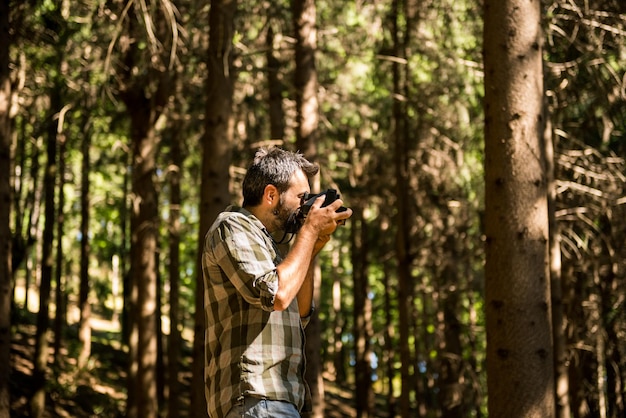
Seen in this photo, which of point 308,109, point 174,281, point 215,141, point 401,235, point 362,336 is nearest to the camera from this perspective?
point 215,141

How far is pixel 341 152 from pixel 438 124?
11.4 ft

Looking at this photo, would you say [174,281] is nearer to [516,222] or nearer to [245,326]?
[516,222]

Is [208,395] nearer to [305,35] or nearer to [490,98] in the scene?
[490,98]

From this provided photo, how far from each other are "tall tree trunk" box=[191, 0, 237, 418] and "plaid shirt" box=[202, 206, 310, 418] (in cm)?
563

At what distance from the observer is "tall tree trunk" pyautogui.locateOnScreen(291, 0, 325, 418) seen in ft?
35.0

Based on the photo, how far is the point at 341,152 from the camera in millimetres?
20406

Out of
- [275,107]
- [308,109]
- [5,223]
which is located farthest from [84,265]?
[5,223]

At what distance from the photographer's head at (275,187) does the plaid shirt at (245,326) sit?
0.29 feet

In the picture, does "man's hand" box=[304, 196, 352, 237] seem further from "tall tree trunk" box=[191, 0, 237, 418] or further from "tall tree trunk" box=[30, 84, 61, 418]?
"tall tree trunk" box=[30, 84, 61, 418]

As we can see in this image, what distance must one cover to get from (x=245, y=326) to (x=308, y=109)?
7375 millimetres

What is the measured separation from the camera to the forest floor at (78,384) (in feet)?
61.5

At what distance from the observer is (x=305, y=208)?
12.6 feet

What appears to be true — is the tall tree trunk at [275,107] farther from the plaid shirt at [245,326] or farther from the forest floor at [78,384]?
the plaid shirt at [245,326]

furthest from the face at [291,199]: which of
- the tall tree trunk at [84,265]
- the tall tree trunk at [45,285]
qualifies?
the tall tree trunk at [84,265]
